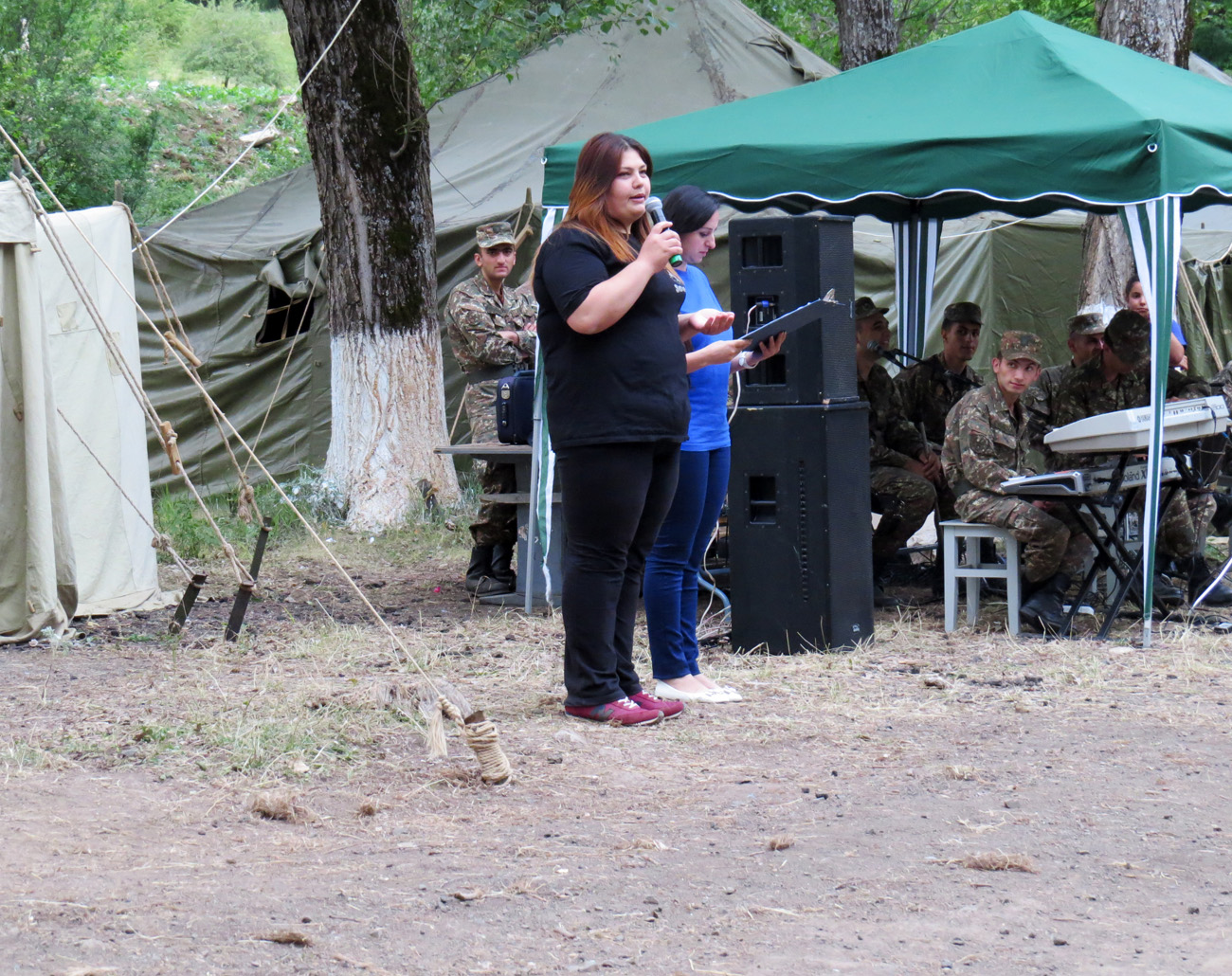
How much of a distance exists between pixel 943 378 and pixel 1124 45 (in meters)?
2.87

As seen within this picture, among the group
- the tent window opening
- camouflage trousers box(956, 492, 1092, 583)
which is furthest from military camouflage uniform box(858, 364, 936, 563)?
the tent window opening

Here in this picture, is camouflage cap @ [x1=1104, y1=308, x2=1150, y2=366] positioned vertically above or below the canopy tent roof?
below

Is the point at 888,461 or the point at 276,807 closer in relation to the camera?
the point at 276,807

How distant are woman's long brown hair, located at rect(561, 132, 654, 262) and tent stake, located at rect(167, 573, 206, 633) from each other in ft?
8.05

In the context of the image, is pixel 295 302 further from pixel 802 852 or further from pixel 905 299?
pixel 802 852

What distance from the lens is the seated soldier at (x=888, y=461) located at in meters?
6.66

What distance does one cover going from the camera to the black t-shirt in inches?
149

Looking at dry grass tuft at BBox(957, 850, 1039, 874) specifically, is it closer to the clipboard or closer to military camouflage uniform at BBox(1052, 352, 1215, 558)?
the clipboard

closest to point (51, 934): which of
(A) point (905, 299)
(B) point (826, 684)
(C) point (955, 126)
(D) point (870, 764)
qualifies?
(D) point (870, 764)

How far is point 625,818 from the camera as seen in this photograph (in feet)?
11.1

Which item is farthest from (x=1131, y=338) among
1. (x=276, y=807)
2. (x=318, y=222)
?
(x=318, y=222)

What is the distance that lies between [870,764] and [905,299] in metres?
4.93

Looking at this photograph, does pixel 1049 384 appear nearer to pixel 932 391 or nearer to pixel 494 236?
pixel 932 391

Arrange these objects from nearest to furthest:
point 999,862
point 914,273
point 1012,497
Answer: point 999,862 < point 1012,497 < point 914,273
